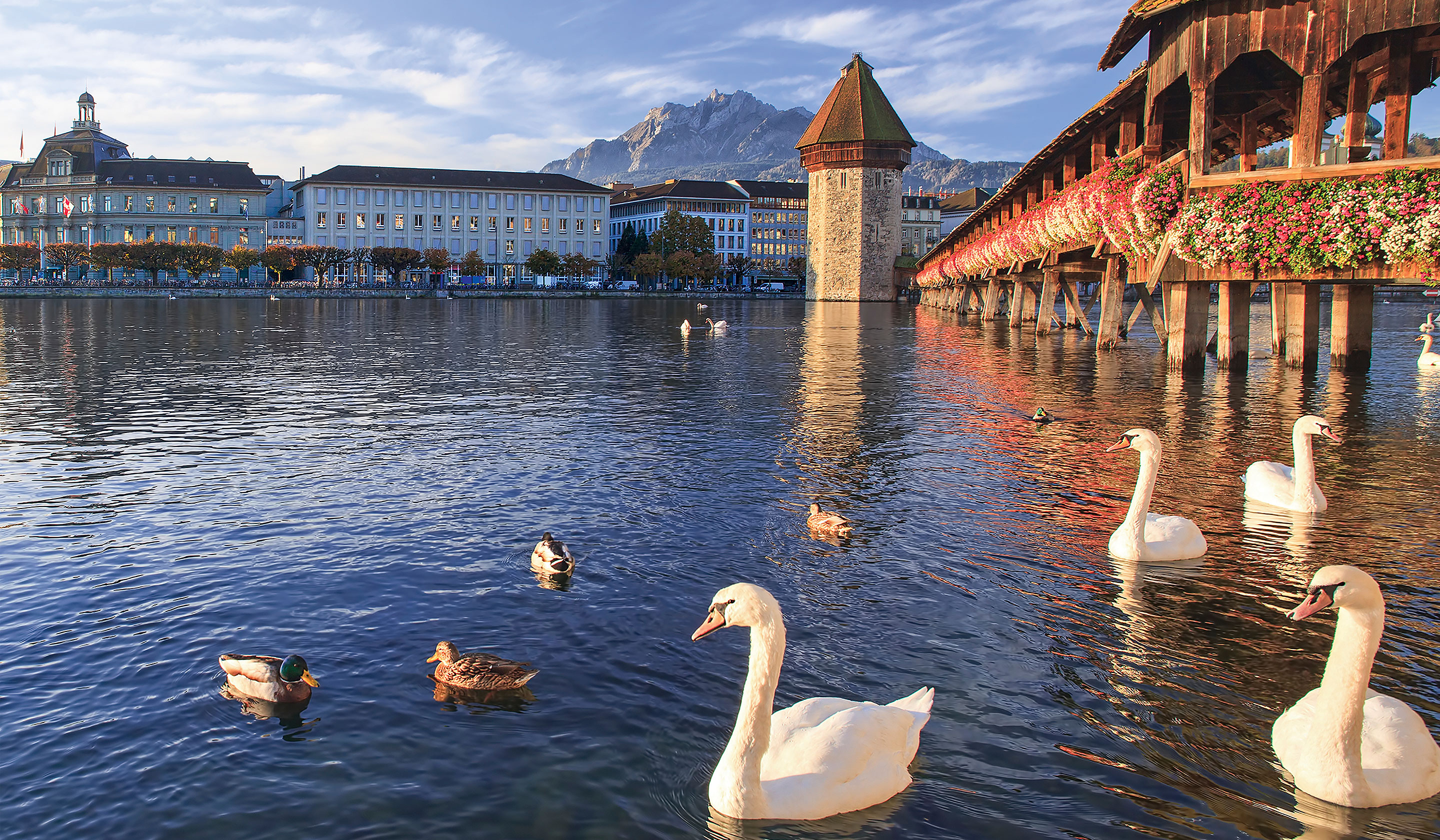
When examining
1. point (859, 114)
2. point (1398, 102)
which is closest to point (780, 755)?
point (1398, 102)

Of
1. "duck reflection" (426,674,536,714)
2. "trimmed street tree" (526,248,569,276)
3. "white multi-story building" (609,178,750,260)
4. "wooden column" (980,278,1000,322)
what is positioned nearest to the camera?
"duck reflection" (426,674,536,714)

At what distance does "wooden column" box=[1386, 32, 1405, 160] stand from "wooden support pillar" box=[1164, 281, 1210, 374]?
4.85 meters

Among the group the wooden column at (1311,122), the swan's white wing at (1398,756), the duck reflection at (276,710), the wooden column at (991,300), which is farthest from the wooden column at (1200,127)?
the wooden column at (991,300)

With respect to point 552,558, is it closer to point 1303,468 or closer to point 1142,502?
point 1142,502

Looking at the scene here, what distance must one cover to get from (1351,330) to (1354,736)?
24067mm

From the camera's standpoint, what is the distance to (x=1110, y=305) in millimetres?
34344

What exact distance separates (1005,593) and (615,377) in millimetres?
21170

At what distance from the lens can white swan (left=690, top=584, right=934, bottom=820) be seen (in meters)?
5.66

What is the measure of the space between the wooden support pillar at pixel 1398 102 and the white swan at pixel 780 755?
62.7ft

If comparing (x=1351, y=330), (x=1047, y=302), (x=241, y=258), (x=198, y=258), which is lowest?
(x=1351, y=330)

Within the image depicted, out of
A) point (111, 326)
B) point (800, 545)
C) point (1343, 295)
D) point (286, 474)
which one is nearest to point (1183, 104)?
point (1343, 295)

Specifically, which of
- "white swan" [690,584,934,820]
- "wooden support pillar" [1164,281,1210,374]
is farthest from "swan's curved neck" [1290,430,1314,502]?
"wooden support pillar" [1164,281,1210,374]

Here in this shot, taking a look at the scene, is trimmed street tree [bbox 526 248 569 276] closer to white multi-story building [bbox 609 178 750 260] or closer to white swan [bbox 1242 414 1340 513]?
white multi-story building [bbox 609 178 750 260]

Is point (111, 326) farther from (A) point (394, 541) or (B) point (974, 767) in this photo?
(B) point (974, 767)
